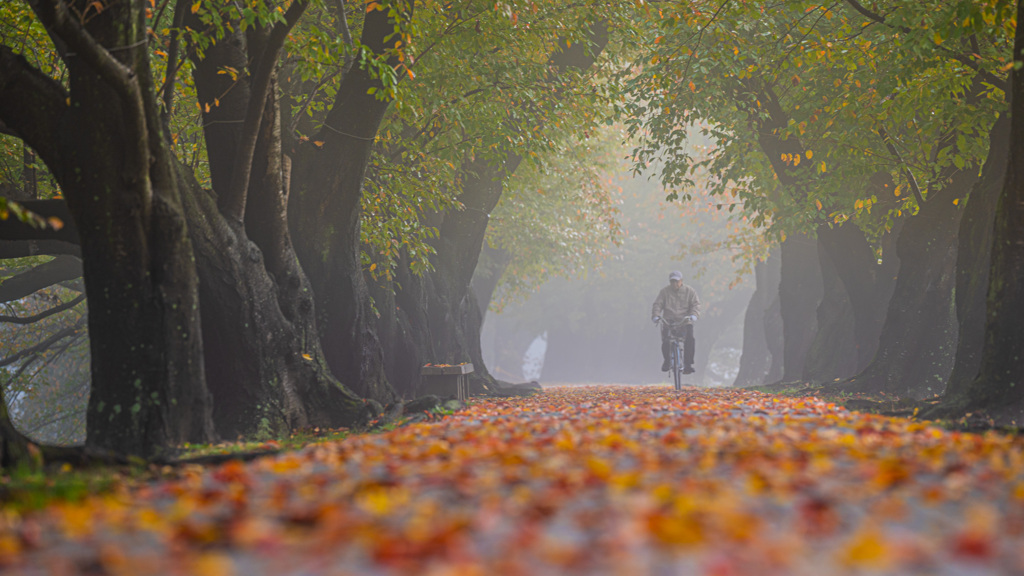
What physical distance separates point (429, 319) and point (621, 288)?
33975 millimetres

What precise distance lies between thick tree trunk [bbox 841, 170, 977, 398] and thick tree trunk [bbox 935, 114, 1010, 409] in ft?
7.20

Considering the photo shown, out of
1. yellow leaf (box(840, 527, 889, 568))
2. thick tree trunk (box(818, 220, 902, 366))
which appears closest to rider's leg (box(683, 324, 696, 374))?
thick tree trunk (box(818, 220, 902, 366))

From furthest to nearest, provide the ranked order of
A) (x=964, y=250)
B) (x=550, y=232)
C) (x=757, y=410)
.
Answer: (x=550, y=232) < (x=964, y=250) < (x=757, y=410)

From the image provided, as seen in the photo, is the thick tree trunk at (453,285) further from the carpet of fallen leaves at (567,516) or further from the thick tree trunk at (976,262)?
the carpet of fallen leaves at (567,516)

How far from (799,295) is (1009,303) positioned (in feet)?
49.0

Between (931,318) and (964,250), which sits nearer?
(964,250)

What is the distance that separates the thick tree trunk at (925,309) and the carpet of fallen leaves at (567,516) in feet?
26.6

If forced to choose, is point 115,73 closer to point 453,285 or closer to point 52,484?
point 52,484

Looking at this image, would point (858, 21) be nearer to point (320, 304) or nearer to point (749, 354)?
point (320, 304)

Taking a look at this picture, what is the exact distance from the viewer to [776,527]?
282 centimetres

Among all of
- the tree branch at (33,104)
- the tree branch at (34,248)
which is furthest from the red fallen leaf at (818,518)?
the tree branch at (34,248)

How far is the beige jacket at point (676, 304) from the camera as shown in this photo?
1625 cm

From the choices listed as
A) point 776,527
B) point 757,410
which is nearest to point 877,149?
point 757,410

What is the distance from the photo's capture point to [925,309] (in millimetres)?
12102
